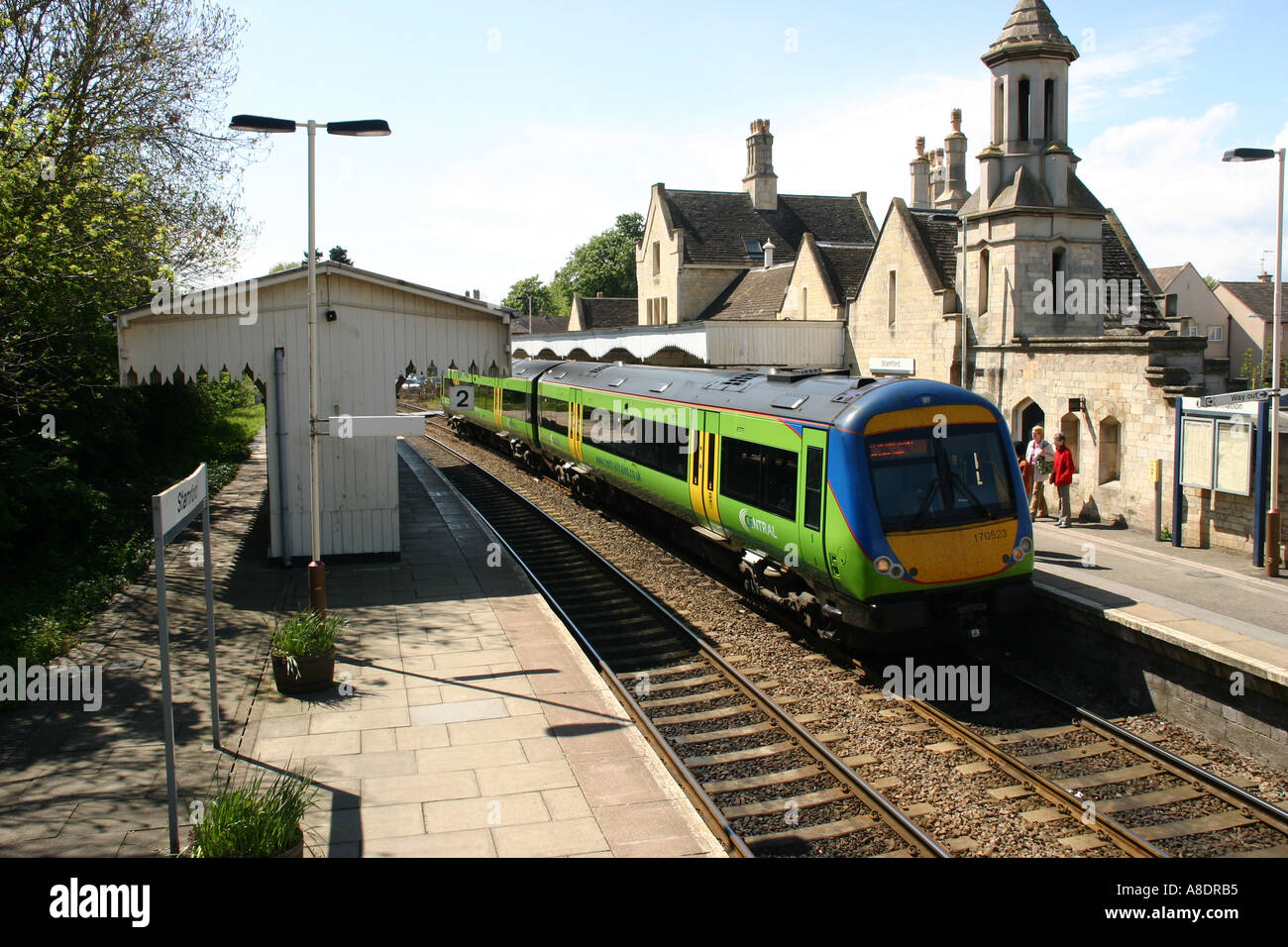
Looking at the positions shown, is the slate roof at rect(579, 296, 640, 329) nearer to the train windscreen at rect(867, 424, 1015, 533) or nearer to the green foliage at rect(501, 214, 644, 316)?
the green foliage at rect(501, 214, 644, 316)

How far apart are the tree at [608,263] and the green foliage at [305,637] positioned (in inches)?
3199

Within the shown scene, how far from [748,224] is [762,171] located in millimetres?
2883

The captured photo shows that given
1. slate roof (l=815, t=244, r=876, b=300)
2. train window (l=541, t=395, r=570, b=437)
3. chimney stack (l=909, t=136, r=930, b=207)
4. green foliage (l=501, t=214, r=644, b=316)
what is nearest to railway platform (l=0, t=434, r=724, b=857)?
train window (l=541, t=395, r=570, b=437)

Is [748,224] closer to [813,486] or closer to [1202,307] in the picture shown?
[1202,307]

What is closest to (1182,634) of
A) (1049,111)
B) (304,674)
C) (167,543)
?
(304,674)

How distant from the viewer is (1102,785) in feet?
26.7

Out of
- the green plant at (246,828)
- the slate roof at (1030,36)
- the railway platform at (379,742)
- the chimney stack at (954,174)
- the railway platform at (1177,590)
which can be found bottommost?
the railway platform at (379,742)

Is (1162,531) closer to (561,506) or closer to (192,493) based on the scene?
(561,506)

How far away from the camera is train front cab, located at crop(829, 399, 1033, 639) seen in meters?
9.78

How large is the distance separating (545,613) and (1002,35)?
17.2 meters

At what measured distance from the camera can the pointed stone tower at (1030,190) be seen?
21.1m

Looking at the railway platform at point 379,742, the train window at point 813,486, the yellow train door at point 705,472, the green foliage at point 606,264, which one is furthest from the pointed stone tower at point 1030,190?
the green foliage at point 606,264

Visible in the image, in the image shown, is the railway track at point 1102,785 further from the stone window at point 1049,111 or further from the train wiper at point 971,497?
the stone window at point 1049,111
